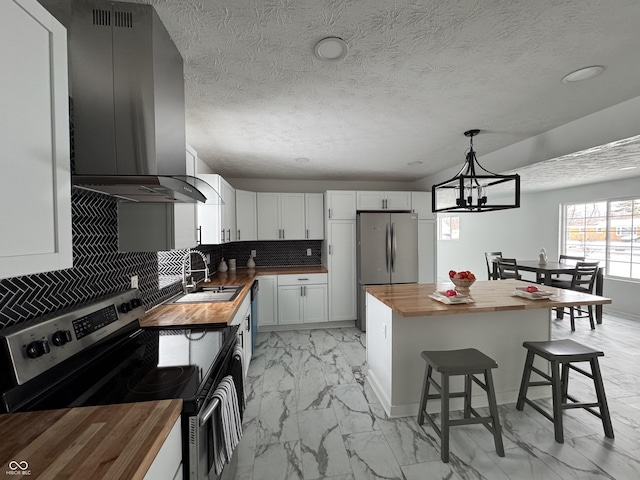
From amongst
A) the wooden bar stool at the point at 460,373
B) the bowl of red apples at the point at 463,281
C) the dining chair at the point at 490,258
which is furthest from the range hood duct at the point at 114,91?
the dining chair at the point at 490,258

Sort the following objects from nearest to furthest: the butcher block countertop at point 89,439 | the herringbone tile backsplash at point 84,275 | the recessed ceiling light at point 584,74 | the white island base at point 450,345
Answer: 1. the butcher block countertop at point 89,439
2. the herringbone tile backsplash at point 84,275
3. the recessed ceiling light at point 584,74
4. the white island base at point 450,345

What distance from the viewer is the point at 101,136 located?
3.92 ft

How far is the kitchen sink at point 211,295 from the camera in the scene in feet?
8.08

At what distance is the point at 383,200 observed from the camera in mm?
4414

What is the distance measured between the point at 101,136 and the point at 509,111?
276 centimetres

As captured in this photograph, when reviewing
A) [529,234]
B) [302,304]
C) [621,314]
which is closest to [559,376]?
[302,304]

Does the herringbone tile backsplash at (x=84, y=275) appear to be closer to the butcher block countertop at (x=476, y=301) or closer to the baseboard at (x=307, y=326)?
the butcher block countertop at (x=476, y=301)

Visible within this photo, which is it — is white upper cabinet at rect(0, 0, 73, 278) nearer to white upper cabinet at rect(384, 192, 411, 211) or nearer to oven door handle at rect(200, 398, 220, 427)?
oven door handle at rect(200, 398, 220, 427)

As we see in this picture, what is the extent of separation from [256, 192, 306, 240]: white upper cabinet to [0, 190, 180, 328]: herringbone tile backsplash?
2.39m

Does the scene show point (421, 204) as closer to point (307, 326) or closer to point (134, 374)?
point (307, 326)

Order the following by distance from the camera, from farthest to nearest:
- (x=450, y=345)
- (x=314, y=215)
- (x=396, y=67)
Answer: (x=314, y=215) → (x=450, y=345) → (x=396, y=67)

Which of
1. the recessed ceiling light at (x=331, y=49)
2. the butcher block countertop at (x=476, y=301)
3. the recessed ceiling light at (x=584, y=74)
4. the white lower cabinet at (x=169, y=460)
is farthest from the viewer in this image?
the butcher block countertop at (x=476, y=301)

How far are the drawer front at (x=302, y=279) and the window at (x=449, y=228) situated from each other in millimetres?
5110

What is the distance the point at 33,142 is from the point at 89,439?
85cm
